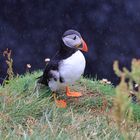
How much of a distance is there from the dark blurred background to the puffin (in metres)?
3.92

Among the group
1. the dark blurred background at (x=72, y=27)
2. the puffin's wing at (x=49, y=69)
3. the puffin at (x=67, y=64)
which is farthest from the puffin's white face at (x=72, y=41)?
the dark blurred background at (x=72, y=27)

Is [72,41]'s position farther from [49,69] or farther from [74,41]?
[49,69]

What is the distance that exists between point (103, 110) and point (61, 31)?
429cm

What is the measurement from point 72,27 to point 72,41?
4564 millimetres

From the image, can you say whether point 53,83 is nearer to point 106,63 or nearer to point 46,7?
point 106,63

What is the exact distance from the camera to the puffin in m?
4.43

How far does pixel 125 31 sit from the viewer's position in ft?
29.6

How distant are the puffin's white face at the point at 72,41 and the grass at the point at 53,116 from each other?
486 mm

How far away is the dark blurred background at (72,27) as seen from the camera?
8688 millimetres

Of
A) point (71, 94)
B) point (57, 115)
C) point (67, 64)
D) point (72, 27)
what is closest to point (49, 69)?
point (67, 64)

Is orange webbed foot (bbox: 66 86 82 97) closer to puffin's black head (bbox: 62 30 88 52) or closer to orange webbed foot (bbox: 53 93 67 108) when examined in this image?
orange webbed foot (bbox: 53 93 67 108)

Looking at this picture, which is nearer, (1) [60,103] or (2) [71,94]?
(1) [60,103]

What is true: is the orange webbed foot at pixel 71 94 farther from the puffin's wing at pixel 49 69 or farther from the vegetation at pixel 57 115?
the puffin's wing at pixel 49 69

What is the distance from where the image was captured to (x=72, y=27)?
9062mm
